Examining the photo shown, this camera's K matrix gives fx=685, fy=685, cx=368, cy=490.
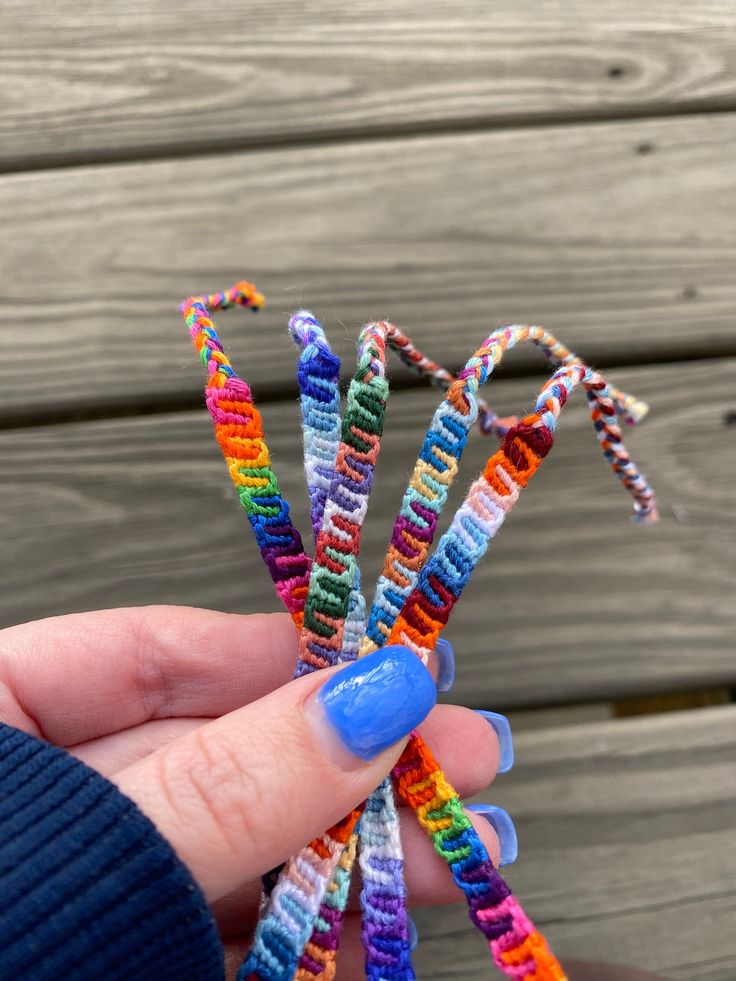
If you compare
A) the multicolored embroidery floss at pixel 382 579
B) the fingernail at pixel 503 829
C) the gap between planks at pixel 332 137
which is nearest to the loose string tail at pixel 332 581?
the multicolored embroidery floss at pixel 382 579

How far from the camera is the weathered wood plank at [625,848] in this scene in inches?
28.6

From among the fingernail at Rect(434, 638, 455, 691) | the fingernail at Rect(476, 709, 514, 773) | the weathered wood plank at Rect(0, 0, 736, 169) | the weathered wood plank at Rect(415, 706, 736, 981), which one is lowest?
the weathered wood plank at Rect(415, 706, 736, 981)

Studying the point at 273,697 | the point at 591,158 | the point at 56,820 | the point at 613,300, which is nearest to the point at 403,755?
the point at 273,697

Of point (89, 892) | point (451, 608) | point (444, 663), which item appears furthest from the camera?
point (444, 663)

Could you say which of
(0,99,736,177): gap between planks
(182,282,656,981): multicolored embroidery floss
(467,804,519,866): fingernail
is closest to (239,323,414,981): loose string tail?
(182,282,656,981): multicolored embroidery floss

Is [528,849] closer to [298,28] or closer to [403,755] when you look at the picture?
[403,755]

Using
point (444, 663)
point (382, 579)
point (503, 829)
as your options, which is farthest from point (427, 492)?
point (503, 829)

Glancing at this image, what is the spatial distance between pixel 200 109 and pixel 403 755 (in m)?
0.72

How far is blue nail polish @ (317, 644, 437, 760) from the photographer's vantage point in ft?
1.35

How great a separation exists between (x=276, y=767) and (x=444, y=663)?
0.70 ft

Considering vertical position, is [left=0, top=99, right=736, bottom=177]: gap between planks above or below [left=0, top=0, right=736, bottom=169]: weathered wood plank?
below

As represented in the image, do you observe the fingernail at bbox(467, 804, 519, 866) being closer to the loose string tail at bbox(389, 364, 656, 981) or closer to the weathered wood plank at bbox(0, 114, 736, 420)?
the loose string tail at bbox(389, 364, 656, 981)

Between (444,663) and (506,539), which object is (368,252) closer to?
(506,539)

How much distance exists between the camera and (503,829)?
0.57m
